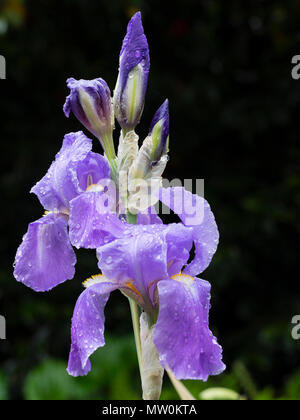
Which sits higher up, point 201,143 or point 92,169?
point 92,169

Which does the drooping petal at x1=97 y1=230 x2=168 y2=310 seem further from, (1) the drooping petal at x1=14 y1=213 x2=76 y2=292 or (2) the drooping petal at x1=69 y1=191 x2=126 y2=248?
(1) the drooping petal at x1=14 y1=213 x2=76 y2=292

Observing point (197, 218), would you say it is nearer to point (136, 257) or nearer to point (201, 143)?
point (136, 257)

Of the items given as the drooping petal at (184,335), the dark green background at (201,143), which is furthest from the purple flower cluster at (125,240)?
the dark green background at (201,143)

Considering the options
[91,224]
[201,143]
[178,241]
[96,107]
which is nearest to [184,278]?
[178,241]

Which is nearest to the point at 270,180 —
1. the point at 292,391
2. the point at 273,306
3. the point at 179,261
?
the point at 273,306

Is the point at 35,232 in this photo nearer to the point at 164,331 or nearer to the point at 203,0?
the point at 164,331

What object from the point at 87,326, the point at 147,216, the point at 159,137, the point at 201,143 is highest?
the point at 159,137

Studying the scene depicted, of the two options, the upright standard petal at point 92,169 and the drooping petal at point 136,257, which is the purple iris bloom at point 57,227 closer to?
the upright standard petal at point 92,169
